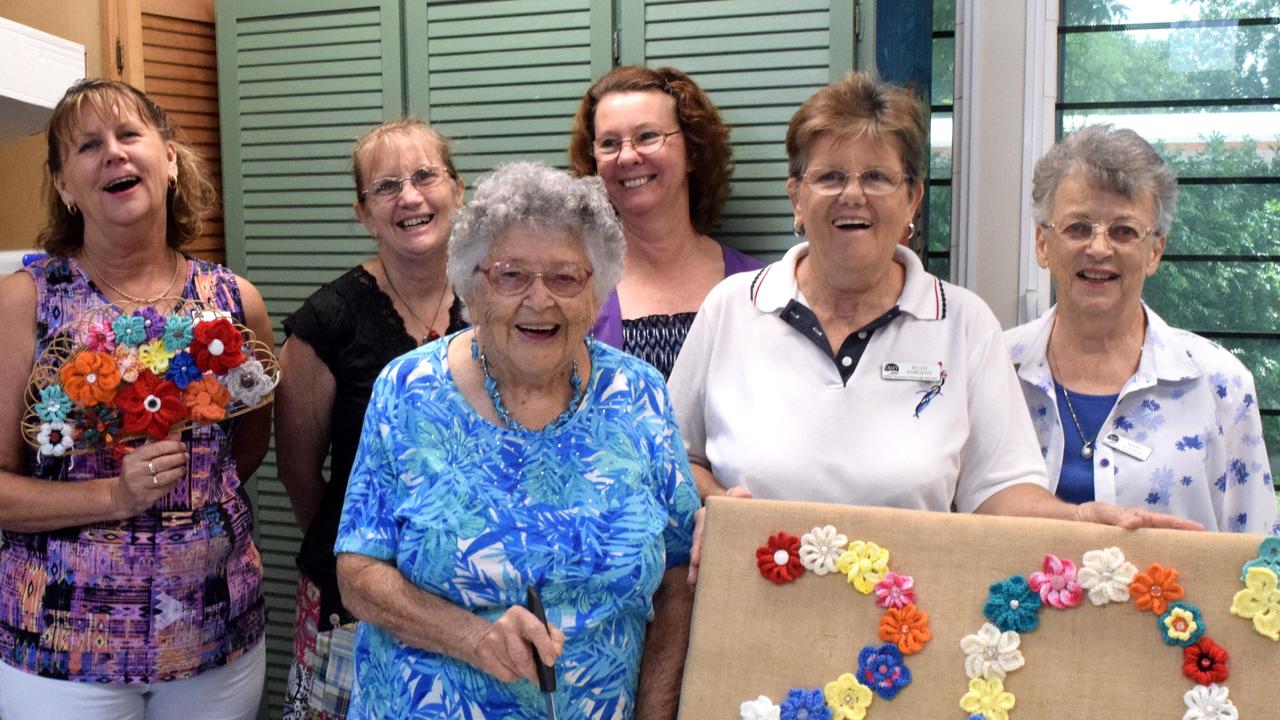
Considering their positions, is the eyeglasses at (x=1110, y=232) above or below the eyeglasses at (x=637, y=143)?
below

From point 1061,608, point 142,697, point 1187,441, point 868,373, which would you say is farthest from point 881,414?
point 142,697

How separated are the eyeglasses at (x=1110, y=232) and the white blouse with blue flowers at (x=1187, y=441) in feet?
0.60

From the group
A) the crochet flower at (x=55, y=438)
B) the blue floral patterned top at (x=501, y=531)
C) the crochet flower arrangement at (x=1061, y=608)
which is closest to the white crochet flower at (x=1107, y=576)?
the crochet flower arrangement at (x=1061, y=608)

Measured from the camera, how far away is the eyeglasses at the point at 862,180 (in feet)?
6.13

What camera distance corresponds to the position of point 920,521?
1.62m

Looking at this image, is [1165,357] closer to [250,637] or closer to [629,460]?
[629,460]

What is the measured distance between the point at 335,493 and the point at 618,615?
36.7 inches

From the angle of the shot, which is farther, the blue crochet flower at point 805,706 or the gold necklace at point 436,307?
the gold necklace at point 436,307

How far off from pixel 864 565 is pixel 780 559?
12 centimetres

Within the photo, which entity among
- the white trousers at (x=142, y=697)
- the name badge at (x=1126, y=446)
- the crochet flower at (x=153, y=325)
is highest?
the crochet flower at (x=153, y=325)

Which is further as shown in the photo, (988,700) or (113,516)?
(113,516)

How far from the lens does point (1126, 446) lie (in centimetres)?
194

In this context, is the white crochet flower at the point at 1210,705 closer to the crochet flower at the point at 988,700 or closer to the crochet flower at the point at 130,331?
the crochet flower at the point at 988,700

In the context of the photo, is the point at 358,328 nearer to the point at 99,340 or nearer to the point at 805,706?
the point at 99,340
